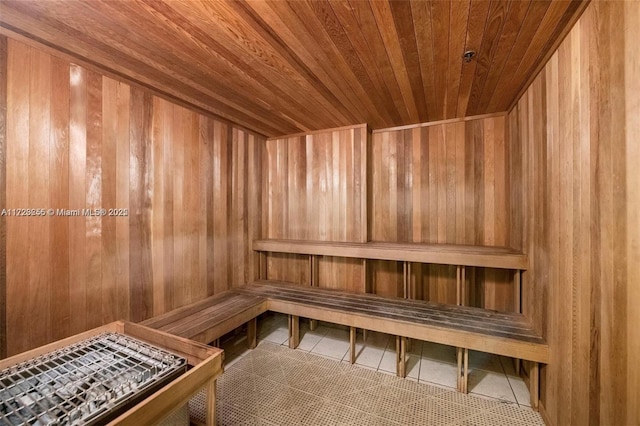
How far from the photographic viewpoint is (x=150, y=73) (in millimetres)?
1837

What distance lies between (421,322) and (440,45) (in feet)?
6.70

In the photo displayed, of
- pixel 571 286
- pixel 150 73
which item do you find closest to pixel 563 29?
pixel 571 286

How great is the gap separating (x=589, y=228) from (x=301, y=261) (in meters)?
2.72

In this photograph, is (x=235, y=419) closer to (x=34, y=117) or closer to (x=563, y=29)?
(x=34, y=117)

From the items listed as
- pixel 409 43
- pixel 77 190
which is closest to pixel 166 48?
pixel 77 190

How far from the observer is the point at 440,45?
5.10 feet

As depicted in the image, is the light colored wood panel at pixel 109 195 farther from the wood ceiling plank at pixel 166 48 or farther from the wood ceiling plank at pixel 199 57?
the wood ceiling plank at pixel 199 57

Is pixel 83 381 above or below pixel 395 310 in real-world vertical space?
above

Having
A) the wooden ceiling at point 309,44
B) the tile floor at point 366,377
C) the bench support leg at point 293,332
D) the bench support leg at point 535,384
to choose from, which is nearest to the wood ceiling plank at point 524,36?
the wooden ceiling at point 309,44

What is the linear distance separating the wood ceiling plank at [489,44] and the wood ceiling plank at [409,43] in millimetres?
382

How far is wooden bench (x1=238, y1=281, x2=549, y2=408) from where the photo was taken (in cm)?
178

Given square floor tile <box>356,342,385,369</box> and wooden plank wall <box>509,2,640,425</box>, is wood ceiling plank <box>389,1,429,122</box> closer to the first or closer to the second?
wooden plank wall <box>509,2,640,425</box>

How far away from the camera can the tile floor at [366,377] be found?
1.75m

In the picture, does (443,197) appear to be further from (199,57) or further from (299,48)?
(199,57)
